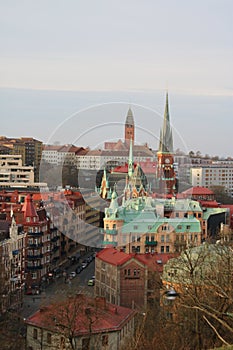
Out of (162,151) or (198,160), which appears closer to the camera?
(162,151)

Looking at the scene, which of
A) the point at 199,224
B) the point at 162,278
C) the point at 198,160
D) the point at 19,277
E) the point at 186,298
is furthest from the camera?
the point at 198,160

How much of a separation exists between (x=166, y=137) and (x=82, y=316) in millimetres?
36072

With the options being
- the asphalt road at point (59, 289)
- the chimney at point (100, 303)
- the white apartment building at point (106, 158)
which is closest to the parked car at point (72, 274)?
the asphalt road at point (59, 289)

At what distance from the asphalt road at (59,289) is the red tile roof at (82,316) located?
3.45 meters

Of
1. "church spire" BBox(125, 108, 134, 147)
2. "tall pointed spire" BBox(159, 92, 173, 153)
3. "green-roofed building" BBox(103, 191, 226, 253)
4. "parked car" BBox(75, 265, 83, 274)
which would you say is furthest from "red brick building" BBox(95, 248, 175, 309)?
"tall pointed spire" BBox(159, 92, 173, 153)

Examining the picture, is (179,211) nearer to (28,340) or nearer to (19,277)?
(19,277)

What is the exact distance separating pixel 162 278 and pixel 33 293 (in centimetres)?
753

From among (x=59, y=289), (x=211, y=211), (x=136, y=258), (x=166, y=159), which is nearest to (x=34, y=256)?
(x=59, y=289)

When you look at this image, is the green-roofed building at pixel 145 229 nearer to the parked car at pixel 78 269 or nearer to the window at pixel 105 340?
the parked car at pixel 78 269

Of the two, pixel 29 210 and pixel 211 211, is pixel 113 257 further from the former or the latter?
pixel 211 211

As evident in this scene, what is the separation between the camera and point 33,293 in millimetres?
28562

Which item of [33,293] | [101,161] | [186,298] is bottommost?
[33,293]

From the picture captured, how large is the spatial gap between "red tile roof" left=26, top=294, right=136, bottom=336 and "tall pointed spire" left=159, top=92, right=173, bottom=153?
109 ft

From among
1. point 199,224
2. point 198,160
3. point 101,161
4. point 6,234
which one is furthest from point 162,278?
point 198,160
